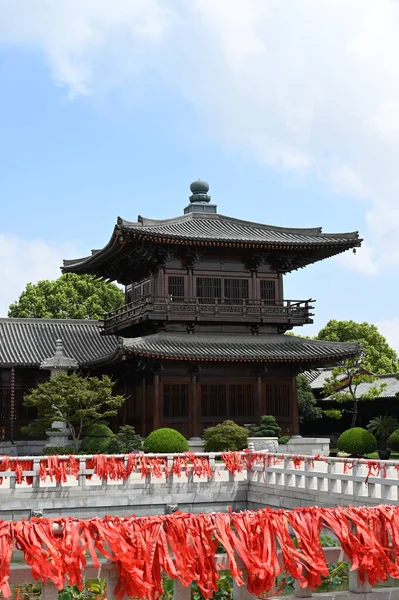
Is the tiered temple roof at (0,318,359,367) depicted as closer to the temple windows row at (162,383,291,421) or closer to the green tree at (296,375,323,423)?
the temple windows row at (162,383,291,421)

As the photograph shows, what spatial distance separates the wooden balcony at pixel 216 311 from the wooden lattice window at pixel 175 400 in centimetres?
343

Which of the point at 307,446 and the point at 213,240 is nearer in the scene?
the point at 307,446

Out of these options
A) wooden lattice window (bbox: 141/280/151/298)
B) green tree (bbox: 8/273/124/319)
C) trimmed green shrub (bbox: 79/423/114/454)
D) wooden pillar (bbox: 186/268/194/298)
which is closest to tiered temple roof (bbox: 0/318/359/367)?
wooden pillar (bbox: 186/268/194/298)

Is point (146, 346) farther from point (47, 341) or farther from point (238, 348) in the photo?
point (47, 341)

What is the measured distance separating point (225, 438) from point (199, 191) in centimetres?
1807

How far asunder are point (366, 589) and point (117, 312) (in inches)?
1557

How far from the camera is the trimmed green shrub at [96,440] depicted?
37719mm

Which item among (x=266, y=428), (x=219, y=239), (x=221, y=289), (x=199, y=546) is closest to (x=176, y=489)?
(x=266, y=428)

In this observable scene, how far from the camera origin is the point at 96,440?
38.3m

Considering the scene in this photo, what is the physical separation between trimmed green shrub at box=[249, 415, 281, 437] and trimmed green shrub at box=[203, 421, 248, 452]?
1833 mm

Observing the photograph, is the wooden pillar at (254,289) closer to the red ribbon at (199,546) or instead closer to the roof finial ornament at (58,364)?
the roof finial ornament at (58,364)

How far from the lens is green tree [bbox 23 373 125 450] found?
127 feet

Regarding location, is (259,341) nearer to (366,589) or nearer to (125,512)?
(125,512)

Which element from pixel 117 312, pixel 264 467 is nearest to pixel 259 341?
pixel 117 312
